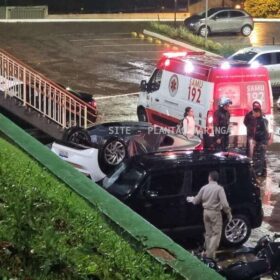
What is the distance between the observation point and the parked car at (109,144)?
1570 centimetres

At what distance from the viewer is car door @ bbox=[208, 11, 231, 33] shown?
4047 centimetres

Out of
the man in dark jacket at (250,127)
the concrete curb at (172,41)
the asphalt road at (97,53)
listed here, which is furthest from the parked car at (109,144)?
the concrete curb at (172,41)

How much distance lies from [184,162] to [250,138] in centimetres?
561

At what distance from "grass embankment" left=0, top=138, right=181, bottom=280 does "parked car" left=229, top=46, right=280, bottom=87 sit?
21767mm

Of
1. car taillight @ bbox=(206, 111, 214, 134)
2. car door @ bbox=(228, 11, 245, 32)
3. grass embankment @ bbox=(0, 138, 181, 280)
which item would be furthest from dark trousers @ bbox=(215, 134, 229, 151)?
car door @ bbox=(228, 11, 245, 32)

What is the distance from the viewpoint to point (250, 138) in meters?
18.2

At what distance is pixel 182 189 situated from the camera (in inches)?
507

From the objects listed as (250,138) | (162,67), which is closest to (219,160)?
(250,138)

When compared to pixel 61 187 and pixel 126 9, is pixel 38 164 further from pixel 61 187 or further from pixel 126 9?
pixel 126 9

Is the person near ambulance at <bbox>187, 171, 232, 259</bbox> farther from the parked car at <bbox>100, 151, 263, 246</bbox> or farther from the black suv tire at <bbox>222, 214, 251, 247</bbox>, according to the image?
the black suv tire at <bbox>222, 214, 251, 247</bbox>

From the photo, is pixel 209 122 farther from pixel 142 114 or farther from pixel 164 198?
pixel 164 198

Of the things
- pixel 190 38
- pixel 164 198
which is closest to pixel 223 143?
pixel 164 198

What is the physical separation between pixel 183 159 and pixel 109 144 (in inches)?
132

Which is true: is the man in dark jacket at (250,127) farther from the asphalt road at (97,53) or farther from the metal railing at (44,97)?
the asphalt road at (97,53)
